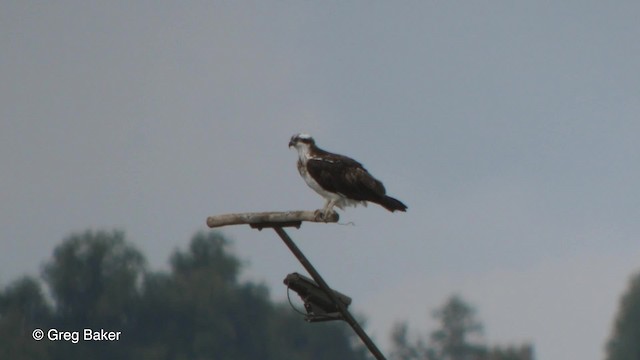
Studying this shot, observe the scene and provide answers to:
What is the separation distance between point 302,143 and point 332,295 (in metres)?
5.73

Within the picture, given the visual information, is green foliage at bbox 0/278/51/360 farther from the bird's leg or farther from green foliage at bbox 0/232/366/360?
the bird's leg

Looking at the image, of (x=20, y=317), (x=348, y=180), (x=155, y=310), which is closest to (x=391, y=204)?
(x=348, y=180)

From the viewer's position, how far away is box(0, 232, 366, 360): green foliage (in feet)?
350

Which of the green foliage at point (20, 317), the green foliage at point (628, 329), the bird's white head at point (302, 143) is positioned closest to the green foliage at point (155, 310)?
the green foliage at point (20, 317)

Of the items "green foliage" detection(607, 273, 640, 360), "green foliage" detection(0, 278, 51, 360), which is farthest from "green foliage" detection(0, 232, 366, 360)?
"green foliage" detection(607, 273, 640, 360)

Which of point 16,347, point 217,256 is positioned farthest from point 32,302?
point 217,256

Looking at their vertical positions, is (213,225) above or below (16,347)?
below

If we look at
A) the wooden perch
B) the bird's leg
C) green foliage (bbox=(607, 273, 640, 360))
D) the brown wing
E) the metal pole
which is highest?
green foliage (bbox=(607, 273, 640, 360))

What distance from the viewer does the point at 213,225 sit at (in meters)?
24.2

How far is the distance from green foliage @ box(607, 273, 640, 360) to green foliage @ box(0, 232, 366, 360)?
1351 centimetres

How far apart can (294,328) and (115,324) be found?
31.7 feet

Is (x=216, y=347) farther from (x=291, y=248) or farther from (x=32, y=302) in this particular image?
(x=291, y=248)

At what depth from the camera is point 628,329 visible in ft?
381

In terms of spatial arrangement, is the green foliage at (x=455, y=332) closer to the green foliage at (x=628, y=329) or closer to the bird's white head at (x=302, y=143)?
the green foliage at (x=628, y=329)
